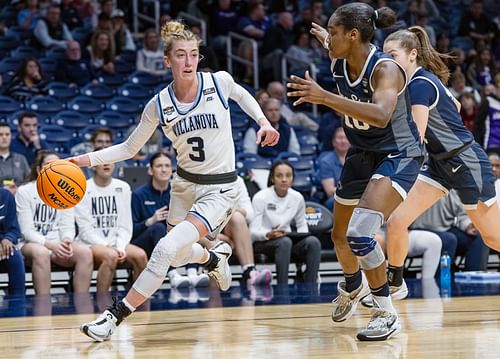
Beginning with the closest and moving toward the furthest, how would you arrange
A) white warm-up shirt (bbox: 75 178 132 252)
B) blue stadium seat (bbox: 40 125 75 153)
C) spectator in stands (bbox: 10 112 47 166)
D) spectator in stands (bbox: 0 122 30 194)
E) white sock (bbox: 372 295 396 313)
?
white sock (bbox: 372 295 396 313) < white warm-up shirt (bbox: 75 178 132 252) < spectator in stands (bbox: 0 122 30 194) < spectator in stands (bbox: 10 112 47 166) < blue stadium seat (bbox: 40 125 75 153)

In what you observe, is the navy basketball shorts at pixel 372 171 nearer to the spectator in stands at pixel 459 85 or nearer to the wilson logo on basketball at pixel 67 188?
the wilson logo on basketball at pixel 67 188

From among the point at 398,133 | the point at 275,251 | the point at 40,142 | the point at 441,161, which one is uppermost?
the point at 398,133

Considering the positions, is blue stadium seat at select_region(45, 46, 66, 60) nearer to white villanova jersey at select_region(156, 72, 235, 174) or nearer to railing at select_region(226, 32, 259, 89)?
railing at select_region(226, 32, 259, 89)

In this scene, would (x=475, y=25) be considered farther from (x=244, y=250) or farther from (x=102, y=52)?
(x=244, y=250)

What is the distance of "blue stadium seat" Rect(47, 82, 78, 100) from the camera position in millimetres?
12691

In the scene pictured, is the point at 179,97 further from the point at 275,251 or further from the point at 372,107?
the point at 275,251

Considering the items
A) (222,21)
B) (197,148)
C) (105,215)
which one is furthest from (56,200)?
(222,21)

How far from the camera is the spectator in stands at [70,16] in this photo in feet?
47.0

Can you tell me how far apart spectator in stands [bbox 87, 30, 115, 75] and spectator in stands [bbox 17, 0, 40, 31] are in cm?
98

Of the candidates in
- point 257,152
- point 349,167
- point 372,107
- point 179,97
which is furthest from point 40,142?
point 372,107

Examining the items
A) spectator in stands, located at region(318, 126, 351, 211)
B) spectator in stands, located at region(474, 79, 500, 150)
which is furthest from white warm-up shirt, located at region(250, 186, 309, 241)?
spectator in stands, located at region(474, 79, 500, 150)

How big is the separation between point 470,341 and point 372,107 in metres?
1.41

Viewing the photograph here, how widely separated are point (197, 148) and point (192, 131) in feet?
0.38

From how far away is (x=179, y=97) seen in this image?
20.1ft
